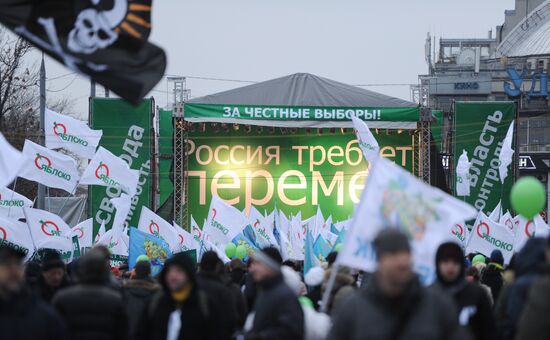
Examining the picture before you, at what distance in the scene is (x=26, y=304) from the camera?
750 centimetres

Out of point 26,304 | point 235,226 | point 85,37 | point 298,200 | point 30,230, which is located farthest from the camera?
point 298,200

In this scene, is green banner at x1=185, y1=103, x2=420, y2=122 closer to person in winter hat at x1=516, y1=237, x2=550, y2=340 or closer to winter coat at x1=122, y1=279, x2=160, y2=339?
winter coat at x1=122, y1=279, x2=160, y2=339

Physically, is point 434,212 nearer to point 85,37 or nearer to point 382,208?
point 382,208

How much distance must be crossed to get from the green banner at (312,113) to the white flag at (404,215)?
29577mm

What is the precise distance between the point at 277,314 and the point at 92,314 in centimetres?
115

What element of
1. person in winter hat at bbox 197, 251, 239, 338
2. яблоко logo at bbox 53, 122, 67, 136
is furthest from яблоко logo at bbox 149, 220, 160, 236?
person in winter hat at bbox 197, 251, 239, 338

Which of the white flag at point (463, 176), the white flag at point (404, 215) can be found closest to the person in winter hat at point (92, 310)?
the white flag at point (404, 215)

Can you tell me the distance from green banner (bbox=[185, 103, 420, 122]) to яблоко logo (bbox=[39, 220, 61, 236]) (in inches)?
612

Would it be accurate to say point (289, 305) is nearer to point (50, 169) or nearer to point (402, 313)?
point (402, 313)

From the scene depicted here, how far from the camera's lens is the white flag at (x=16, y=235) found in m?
21.3

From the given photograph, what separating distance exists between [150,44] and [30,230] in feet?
39.4

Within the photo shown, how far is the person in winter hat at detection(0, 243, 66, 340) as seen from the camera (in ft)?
24.4

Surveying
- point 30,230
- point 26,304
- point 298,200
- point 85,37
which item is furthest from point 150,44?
point 298,200

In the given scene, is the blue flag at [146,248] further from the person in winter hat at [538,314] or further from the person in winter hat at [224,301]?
the person in winter hat at [538,314]
